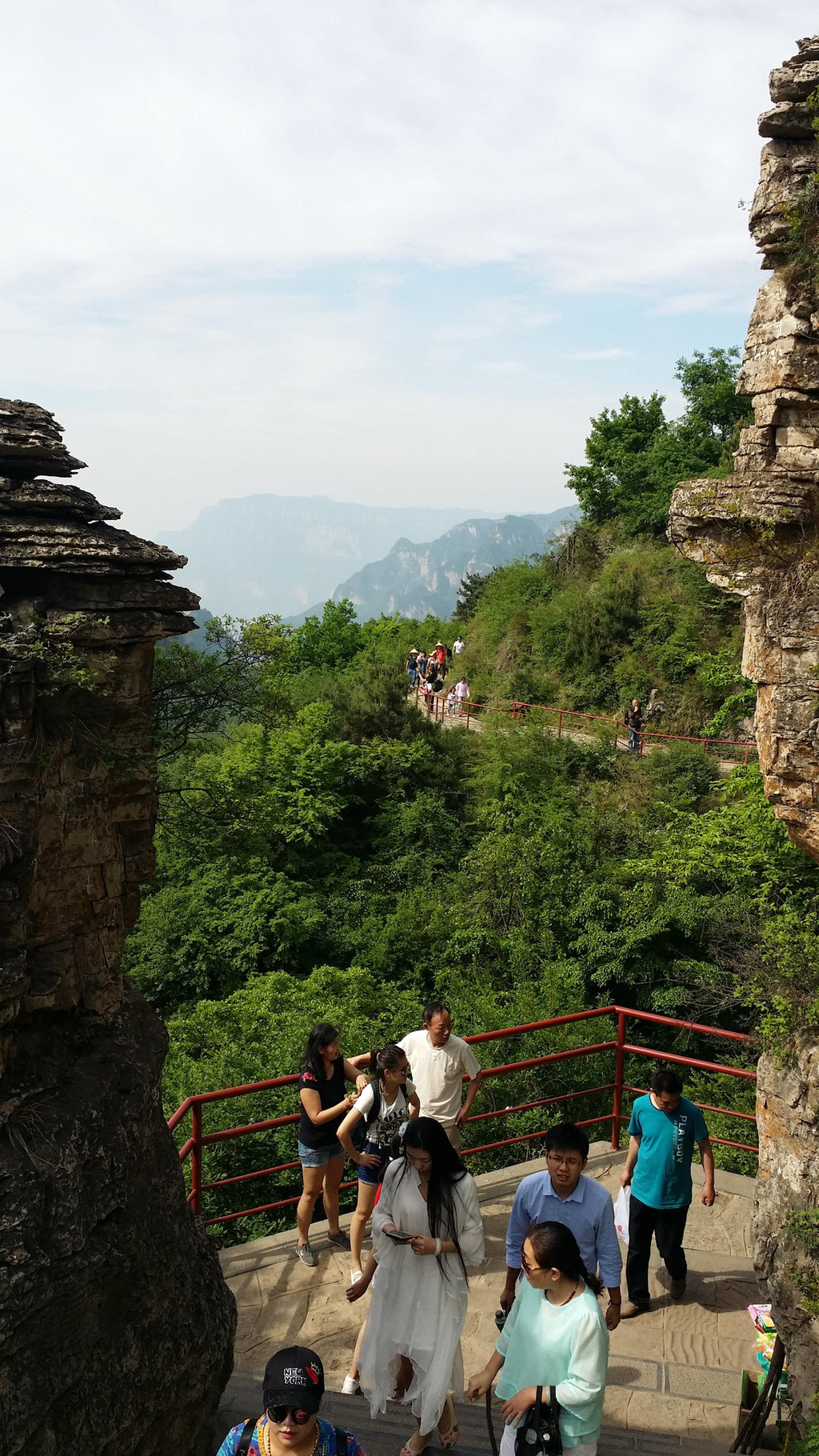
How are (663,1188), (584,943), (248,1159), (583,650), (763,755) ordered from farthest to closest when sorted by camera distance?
1. (583,650)
2. (584,943)
3. (248,1159)
4. (763,755)
5. (663,1188)

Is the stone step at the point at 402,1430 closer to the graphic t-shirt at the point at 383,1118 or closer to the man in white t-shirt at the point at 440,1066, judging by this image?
the graphic t-shirt at the point at 383,1118

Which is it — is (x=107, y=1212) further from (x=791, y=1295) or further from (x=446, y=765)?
(x=446, y=765)

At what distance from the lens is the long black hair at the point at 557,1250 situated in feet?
12.0

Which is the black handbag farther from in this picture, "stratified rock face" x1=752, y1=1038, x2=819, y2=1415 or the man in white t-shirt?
"stratified rock face" x1=752, y1=1038, x2=819, y2=1415

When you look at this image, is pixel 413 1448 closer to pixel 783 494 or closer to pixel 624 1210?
pixel 624 1210

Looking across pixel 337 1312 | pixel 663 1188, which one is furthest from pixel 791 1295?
pixel 337 1312

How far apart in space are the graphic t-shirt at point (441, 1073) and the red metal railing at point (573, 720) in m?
13.9

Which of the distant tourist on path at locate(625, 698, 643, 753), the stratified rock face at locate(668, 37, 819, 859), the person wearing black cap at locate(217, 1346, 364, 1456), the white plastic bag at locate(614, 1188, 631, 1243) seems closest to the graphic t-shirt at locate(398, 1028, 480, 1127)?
the white plastic bag at locate(614, 1188, 631, 1243)

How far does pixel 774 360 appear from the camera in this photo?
300 inches

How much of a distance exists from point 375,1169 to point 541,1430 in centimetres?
204

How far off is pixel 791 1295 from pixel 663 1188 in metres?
0.97

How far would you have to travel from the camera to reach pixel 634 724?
80.4 feet

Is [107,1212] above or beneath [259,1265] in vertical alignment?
above

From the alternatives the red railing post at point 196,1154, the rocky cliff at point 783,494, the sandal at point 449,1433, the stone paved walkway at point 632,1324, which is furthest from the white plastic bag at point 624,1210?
the red railing post at point 196,1154
